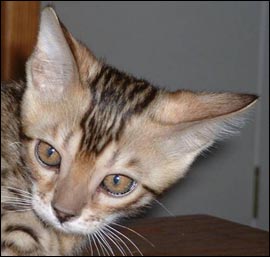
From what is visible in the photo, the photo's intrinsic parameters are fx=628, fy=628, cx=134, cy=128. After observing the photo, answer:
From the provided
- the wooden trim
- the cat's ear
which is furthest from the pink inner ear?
the wooden trim

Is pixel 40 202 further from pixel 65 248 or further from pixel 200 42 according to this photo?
pixel 200 42

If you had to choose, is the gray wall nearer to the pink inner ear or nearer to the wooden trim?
the wooden trim

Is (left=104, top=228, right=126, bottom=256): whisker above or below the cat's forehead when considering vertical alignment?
below

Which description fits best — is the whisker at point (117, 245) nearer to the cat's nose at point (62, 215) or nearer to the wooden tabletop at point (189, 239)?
the wooden tabletop at point (189, 239)

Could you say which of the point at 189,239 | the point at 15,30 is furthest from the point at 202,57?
the point at 189,239

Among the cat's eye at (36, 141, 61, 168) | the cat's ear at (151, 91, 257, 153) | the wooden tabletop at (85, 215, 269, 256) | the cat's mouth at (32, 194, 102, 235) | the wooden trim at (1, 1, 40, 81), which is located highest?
the wooden trim at (1, 1, 40, 81)

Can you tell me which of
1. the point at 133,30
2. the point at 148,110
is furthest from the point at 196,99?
the point at 133,30
